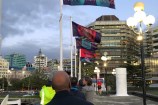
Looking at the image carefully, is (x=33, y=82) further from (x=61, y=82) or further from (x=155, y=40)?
(x=61, y=82)

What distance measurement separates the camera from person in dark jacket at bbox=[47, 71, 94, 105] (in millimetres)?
4297

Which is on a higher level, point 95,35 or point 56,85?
point 95,35

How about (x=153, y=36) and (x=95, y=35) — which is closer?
(x=95, y=35)

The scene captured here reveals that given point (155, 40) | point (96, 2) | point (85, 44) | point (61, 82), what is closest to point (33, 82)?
point (85, 44)

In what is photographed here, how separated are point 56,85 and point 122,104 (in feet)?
86.5

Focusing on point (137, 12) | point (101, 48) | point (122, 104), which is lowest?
point (122, 104)

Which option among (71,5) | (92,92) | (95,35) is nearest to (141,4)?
(71,5)

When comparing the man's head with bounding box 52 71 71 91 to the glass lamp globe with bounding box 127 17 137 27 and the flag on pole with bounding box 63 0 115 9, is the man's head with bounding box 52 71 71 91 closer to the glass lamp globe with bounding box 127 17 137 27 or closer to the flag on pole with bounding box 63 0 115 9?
the glass lamp globe with bounding box 127 17 137 27

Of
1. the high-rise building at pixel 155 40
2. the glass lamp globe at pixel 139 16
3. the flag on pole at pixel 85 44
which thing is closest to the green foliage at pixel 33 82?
the flag on pole at pixel 85 44

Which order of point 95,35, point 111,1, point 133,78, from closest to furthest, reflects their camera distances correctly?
1. point 111,1
2. point 95,35
3. point 133,78

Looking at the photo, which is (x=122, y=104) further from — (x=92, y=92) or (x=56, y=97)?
(x=56, y=97)

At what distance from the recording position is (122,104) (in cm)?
3048

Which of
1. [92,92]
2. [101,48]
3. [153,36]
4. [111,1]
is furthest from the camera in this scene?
[153,36]

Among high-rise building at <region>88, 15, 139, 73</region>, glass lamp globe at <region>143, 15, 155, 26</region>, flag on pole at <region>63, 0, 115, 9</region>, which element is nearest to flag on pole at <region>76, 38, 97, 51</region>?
flag on pole at <region>63, 0, 115, 9</region>
